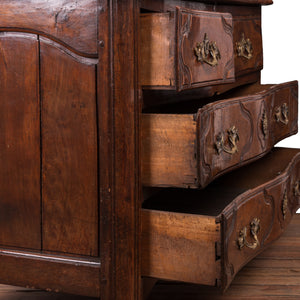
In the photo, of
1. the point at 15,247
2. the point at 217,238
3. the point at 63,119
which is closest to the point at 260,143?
the point at 217,238

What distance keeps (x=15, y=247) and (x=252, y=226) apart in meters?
0.69

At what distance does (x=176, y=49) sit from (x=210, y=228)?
1.51 feet

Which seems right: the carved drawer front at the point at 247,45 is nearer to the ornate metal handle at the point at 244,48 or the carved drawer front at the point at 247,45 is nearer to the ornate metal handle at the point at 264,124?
the ornate metal handle at the point at 244,48

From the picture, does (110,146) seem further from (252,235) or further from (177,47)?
(252,235)

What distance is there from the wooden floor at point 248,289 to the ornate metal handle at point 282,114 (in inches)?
20.5

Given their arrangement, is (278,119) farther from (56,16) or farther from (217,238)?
(56,16)

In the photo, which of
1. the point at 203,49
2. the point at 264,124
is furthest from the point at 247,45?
the point at 203,49

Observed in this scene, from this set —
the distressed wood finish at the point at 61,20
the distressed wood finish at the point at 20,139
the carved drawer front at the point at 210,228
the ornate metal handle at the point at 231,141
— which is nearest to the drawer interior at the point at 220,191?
the carved drawer front at the point at 210,228

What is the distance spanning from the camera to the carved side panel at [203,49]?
1.57m

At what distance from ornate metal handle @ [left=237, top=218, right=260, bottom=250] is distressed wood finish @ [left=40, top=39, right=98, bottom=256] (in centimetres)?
41

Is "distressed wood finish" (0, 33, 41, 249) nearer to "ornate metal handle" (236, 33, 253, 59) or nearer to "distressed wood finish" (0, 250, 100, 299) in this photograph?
"distressed wood finish" (0, 250, 100, 299)

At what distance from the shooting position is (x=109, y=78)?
1606 mm

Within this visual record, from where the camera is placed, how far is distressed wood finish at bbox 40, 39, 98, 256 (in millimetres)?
1644

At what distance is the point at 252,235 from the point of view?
1872 millimetres
